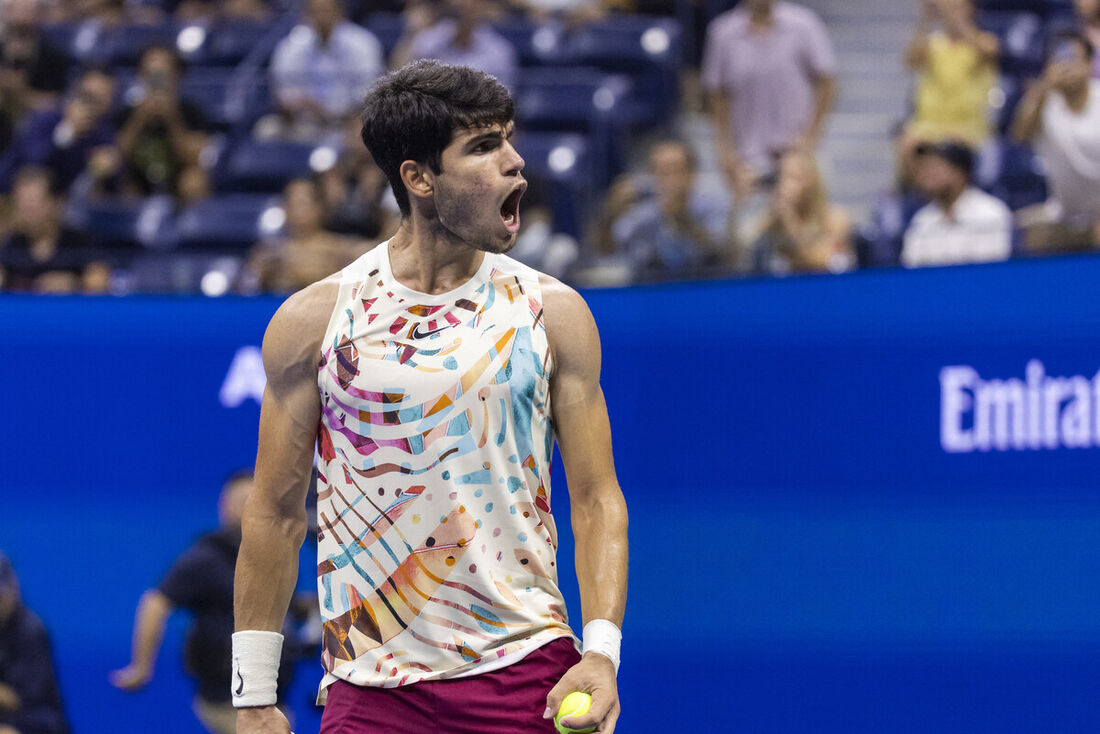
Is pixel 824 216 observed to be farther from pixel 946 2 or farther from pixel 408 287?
pixel 408 287

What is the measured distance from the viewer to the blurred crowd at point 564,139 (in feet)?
18.0

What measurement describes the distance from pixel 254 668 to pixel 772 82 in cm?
469

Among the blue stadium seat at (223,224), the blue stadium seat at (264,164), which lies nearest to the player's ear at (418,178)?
the blue stadium seat at (223,224)

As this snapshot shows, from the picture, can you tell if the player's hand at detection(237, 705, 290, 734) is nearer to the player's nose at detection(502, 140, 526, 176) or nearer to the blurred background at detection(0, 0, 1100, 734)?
the player's nose at detection(502, 140, 526, 176)

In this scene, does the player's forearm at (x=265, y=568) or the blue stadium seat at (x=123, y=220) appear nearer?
the player's forearm at (x=265, y=568)

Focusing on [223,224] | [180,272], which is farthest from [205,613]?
[223,224]

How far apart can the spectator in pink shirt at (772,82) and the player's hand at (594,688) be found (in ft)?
14.4

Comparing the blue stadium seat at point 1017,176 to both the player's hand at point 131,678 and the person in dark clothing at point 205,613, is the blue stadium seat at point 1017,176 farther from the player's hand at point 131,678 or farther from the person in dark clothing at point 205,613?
the player's hand at point 131,678

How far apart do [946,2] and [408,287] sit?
468 centimetres

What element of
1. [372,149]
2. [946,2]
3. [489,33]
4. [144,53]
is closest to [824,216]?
[946,2]

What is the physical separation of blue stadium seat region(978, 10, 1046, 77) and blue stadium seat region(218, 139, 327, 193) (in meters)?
3.30

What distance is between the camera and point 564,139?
21.9 feet

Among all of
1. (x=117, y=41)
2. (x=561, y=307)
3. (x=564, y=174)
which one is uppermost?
(x=117, y=41)

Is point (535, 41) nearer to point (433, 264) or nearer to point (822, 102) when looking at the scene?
point (822, 102)
